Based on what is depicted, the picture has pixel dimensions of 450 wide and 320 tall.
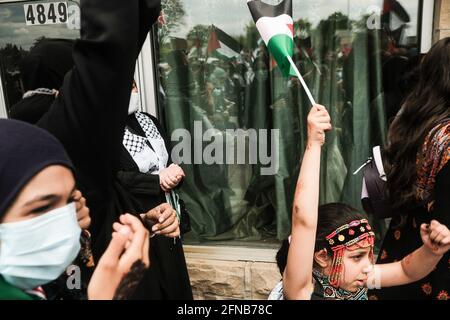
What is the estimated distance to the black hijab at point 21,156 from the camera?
797 mm

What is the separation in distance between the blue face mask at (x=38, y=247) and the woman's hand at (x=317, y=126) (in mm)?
696

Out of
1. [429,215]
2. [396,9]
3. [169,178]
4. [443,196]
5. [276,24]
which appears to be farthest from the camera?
[396,9]

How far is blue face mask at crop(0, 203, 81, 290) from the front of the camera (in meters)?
0.82

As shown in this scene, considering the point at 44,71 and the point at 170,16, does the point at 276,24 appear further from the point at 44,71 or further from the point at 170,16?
the point at 170,16

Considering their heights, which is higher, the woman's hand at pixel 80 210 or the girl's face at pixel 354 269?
the woman's hand at pixel 80 210

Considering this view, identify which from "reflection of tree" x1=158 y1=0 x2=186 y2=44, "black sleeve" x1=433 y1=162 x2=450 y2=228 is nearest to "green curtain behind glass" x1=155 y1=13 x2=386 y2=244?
"reflection of tree" x1=158 y1=0 x2=186 y2=44

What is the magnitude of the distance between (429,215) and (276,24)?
101 cm

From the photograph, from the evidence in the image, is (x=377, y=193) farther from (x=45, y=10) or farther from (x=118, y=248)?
(x=45, y=10)

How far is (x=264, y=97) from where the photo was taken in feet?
9.41

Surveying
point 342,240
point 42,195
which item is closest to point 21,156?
point 42,195

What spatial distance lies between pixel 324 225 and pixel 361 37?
162cm

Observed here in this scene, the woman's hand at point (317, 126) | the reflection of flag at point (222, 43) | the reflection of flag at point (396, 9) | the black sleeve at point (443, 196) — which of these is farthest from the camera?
the reflection of flag at point (222, 43)

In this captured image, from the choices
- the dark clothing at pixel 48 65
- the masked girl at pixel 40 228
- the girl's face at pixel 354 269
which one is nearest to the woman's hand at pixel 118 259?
the masked girl at pixel 40 228

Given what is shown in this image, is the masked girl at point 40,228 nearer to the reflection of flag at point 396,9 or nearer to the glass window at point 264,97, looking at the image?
the glass window at point 264,97
